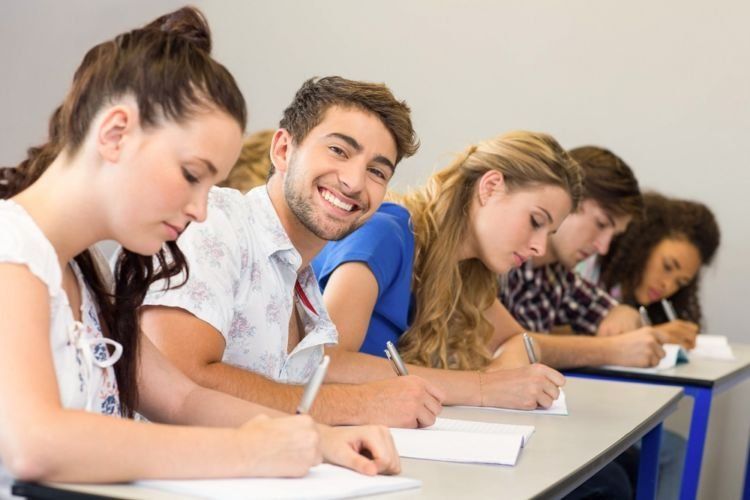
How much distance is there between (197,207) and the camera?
1205mm

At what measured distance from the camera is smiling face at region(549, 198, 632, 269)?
335 cm

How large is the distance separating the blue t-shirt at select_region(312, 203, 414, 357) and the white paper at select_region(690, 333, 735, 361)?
133 cm

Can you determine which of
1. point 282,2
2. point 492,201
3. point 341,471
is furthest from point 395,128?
point 282,2

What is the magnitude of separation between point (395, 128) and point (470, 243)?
2.14ft

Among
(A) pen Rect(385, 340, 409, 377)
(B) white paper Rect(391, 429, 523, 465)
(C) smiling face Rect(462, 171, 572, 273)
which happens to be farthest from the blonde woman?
(B) white paper Rect(391, 429, 523, 465)

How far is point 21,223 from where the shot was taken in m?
1.16

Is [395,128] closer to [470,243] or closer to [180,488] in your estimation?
[470,243]

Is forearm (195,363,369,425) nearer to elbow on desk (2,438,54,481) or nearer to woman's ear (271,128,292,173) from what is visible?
woman's ear (271,128,292,173)

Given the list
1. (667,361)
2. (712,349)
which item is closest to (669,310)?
(712,349)

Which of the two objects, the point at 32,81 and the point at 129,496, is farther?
the point at 32,81

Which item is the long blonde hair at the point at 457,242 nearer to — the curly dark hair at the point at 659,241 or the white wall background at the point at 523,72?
the curly dark hair at the point at 659,241

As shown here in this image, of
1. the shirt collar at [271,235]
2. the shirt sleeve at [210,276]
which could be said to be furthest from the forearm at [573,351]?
the shirt sleeve at [210,276]

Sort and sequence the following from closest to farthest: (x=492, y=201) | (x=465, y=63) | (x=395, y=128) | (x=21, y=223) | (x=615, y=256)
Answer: (x=21, y=223) < (x=395, y=128) < (x=492, y=201) < (x=615, y=256) < (x=465, y=63)

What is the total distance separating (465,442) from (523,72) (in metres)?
3.04
